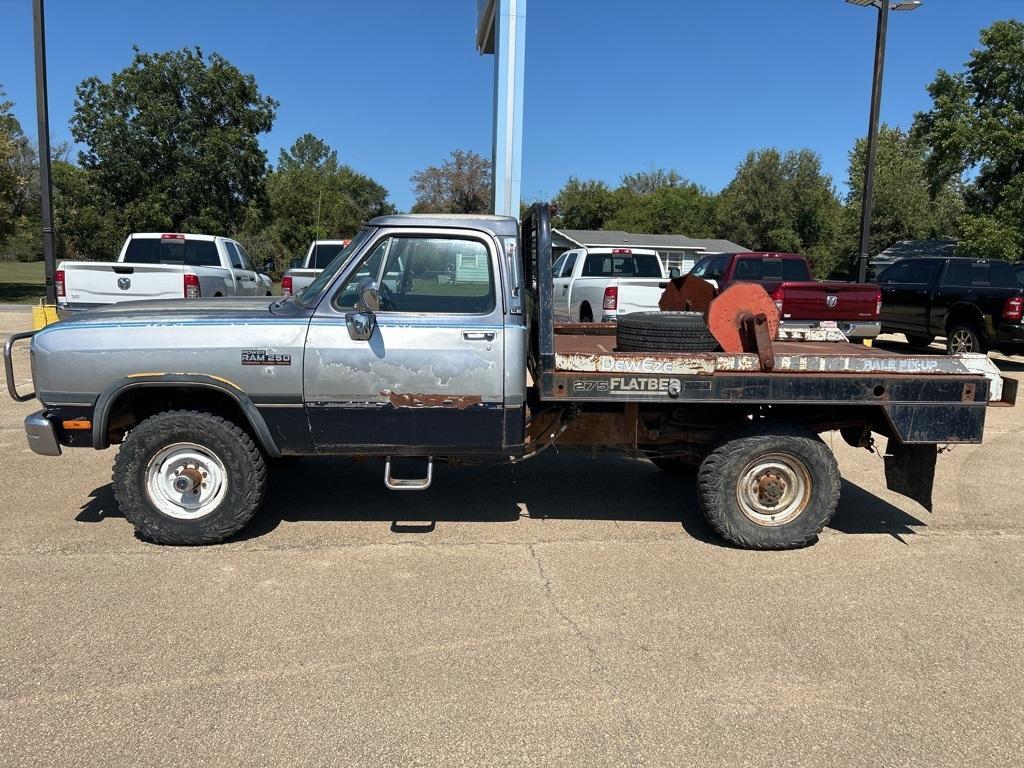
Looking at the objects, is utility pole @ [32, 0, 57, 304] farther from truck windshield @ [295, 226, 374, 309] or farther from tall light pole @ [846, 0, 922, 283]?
tall light pole @ [846, 0, 922, 283]

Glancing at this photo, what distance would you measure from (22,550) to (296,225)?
44037 mm

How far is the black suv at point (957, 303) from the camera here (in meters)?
12.0

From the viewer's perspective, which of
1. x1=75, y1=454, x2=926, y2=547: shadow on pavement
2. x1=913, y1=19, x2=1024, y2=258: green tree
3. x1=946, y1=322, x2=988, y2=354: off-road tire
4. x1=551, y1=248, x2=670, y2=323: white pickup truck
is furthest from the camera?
x1=913, y1=19, x2=1024, y2=258: green tree

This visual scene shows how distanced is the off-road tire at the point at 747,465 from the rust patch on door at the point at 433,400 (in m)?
1.56

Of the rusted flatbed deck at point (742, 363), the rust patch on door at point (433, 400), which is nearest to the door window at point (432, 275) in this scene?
the rust patch on door at point (433, 400)

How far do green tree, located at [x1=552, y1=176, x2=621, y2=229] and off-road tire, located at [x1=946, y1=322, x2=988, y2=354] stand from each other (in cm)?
5303

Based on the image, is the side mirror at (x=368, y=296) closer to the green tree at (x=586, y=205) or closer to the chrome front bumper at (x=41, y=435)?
the chrome front bumper at (x=41, y=435)

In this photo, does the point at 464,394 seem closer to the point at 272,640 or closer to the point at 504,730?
the point at 272,640

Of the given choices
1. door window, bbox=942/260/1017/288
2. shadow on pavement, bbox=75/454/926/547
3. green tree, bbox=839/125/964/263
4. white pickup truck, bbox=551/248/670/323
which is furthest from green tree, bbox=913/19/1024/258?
shadow on pavement, bbox=75/454/926/547

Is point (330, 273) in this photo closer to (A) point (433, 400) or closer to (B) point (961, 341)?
(A) point (433, 400)

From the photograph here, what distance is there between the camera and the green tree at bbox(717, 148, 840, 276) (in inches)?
2159

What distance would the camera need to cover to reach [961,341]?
12836 mm

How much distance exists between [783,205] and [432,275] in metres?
55.2

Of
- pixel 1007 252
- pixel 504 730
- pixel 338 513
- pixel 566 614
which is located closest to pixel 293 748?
pixel 504 730
